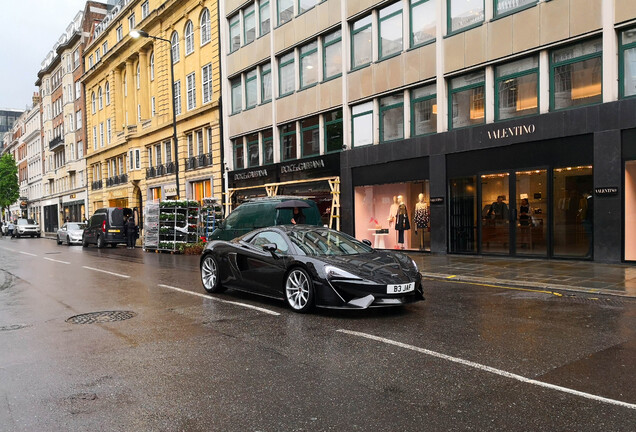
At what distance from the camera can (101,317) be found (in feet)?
25.2

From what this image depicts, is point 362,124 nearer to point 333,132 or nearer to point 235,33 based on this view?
point 333,132

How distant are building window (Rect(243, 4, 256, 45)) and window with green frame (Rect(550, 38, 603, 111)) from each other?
56.6 feet

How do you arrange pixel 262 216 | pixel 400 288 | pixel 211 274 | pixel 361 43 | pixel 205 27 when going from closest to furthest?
1. pixel 400 288
2. pixel 211 274
3. pixel 262 216
4. pixel 361 43
5. pixel 205 27

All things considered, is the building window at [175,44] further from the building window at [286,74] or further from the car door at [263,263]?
the car door at [263,263]

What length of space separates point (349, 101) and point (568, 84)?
29.6ft

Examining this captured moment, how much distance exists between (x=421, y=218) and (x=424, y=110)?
3.91 m

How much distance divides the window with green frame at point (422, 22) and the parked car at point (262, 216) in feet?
25.2

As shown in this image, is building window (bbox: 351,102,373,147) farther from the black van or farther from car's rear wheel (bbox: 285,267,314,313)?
the black van

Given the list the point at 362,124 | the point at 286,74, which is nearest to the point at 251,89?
the point at 286,74

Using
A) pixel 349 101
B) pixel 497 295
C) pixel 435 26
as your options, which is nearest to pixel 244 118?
pixel 349 101

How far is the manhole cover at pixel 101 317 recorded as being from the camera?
24.4 ft

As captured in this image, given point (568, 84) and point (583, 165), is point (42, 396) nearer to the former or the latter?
point (583, 165)

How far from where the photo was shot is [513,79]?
1569 cm

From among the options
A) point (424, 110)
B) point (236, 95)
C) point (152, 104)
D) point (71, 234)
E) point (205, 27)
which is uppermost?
point (205, 27)
